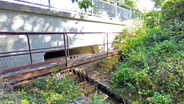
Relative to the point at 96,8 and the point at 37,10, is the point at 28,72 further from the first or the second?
the point at 96,8

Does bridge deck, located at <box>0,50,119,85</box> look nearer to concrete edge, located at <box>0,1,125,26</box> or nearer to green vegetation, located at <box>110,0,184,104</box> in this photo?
concrete edge, located at <box>0,1,125,26</box>

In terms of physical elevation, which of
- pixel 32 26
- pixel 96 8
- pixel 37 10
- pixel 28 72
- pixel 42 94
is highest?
pixel 96 8

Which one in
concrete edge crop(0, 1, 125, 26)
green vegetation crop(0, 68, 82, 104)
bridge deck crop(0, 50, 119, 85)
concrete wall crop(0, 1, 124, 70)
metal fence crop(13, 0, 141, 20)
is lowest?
green vegetation crop(0, 68, 82, 104)

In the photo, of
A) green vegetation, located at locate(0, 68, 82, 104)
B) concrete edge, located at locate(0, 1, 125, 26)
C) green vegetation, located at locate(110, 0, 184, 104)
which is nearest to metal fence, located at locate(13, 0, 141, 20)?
concrete edge, located at locate(0, 1, 125, 26)

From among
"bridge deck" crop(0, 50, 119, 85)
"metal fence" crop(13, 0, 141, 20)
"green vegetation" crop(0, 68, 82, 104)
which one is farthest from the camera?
"metal fence" crop(13, 0, 141, 20)

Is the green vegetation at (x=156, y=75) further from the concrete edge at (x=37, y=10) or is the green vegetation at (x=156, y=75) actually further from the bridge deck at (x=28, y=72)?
the concrete edge at (x=37, y=10)

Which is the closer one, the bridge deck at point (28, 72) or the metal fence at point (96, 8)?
the bridge deck at point (28, 72)

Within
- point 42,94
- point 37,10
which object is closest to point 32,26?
point 37,10

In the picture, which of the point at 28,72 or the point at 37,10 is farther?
the point at 37,10

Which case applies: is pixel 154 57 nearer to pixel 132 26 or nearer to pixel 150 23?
pixel 132 26

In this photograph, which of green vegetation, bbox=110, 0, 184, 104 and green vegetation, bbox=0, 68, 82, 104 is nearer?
green vegetation, bbox=0, 68, 82, 104

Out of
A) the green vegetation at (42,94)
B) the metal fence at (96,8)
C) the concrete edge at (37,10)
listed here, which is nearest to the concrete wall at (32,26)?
the concrete edge at (37,10)

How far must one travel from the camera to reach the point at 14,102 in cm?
154

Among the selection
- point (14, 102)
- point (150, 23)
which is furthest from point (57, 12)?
point (150, 23)
